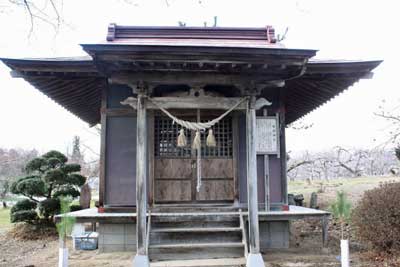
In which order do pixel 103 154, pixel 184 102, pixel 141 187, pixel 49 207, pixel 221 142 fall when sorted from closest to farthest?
pixel 141 187 → pixel 184 102 → pixel 103 154 → pixel 221 142 → pixel 49 207

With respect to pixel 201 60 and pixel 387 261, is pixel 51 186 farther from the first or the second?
pixel 387 261

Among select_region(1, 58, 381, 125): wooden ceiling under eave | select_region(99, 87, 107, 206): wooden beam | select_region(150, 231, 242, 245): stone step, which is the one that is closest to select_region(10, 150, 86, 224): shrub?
select_region(1, 58, 381, 125): wooden ceiling under eave

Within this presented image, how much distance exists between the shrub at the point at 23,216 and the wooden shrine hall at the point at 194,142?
4979 mm

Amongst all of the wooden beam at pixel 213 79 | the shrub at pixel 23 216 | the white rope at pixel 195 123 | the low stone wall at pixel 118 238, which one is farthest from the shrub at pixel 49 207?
the wooden beam at pixel 213 79

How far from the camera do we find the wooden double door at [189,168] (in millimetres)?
7074

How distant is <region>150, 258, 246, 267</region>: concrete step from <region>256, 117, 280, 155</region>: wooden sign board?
90.2 inches

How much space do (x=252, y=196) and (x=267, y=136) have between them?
72.9 inches

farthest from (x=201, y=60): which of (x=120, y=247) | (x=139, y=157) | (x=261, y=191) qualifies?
(x=120, y=247)

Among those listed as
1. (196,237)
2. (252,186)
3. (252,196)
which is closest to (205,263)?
(196,237)

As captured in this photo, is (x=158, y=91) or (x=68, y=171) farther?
(x=68, y=171)

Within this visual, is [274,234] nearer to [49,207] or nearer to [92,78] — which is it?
[92,78]

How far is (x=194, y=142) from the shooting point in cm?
584

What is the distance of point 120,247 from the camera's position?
693 cm

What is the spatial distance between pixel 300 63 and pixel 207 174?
2.88m
